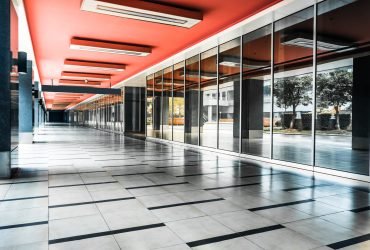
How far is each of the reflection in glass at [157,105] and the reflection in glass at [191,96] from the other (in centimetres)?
277

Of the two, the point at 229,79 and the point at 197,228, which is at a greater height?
the point at 229,79

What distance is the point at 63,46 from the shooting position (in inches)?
424

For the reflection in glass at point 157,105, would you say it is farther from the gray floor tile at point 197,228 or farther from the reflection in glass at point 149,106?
the gray floor tile at point 197,228

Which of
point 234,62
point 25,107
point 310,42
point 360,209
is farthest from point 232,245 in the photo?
point 25,107

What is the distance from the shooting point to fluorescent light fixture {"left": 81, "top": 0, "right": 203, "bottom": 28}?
21.2ft

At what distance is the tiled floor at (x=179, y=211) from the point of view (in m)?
2.93

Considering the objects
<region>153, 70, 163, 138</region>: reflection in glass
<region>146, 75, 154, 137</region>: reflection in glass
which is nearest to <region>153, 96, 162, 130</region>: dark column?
<region>153, 70, 163, 138</region>: reflection in glass

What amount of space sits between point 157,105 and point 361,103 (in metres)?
10.7

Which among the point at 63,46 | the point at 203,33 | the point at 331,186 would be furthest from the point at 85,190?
the point at 63,46

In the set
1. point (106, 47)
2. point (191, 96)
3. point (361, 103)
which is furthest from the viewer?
point (191, 96)

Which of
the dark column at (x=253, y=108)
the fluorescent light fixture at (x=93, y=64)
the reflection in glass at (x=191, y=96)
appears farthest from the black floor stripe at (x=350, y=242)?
the dark column at (x=253, y=108)

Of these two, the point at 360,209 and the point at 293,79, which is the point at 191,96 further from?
the point at 360,209

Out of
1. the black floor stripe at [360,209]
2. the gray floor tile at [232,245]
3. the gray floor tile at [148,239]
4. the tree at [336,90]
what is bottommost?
the black floor stripe at [360,209]

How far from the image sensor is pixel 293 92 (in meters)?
14.2
